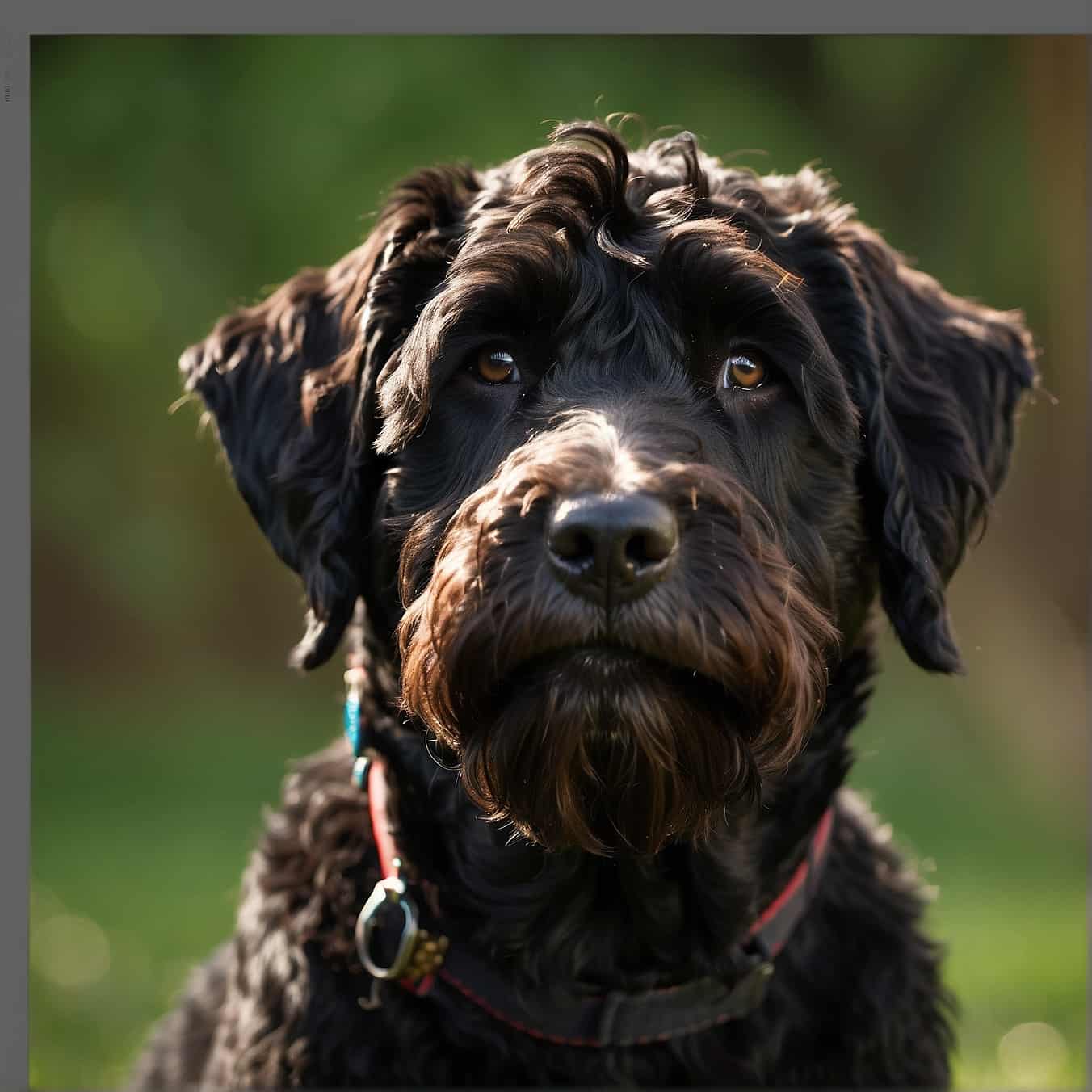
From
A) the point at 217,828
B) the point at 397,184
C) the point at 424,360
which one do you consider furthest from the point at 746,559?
the point at 217,828

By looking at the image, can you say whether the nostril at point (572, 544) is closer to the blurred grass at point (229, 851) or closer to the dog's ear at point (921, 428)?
the dog's ear at point (921, 428)

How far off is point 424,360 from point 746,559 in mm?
897

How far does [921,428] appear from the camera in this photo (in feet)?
11.3

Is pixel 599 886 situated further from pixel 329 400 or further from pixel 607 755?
pixel 329 400

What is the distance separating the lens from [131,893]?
8.11 meters

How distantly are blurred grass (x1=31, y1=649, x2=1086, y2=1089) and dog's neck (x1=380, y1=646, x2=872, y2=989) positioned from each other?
199 centimetres

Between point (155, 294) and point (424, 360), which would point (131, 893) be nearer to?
point (155, 294)

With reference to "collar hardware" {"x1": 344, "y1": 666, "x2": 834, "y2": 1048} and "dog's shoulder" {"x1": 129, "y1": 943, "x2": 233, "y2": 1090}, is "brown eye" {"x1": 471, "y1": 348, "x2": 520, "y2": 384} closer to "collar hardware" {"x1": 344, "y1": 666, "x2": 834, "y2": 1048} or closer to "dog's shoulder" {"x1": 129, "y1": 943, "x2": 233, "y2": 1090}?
"collar hardware" {"x1": 344, "y1": 666, "x2": 834, "y2": 1048}

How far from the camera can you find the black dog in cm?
277

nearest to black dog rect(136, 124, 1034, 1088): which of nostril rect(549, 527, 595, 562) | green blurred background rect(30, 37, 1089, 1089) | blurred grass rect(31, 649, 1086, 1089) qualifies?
nostril rect(549, 527, 595, 562)

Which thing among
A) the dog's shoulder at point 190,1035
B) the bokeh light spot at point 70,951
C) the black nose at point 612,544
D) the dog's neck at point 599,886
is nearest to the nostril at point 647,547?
the black nose at point 612,544

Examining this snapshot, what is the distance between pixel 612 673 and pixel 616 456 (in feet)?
1.38

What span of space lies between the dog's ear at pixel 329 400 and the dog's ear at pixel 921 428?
107cm

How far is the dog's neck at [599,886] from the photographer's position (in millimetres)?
3273
